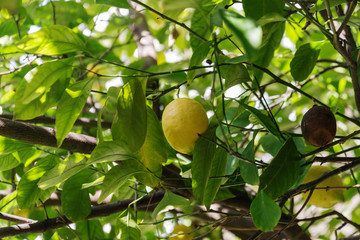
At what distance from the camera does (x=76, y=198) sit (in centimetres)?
86

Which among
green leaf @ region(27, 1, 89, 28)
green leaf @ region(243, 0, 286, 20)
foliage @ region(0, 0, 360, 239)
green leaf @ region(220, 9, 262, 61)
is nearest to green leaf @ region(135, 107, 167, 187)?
foliage @ region(0, 0, 360, 239)

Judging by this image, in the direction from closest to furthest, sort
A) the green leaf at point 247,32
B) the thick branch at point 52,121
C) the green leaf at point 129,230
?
the green leaf at point 247,32 < the green leaf at point 129,230 < the thick branch at point 52,121

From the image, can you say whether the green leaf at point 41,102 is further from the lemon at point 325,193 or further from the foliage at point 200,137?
the lemon at point 325,193

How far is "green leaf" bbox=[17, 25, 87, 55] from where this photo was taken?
0.61m

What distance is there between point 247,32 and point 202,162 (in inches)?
11.6

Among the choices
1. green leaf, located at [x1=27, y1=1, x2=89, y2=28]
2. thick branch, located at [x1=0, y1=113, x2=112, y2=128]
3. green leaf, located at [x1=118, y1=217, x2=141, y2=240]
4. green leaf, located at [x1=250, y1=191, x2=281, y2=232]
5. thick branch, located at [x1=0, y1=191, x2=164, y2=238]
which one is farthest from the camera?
green leaf, located at [x1=27, y1=1, x2=89, y2=28]

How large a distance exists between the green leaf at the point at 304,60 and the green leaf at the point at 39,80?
0.37m

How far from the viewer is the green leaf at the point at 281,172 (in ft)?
1.87

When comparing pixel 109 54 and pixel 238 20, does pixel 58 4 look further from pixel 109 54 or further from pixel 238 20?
pixel 238 20

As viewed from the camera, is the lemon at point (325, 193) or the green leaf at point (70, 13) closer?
the lemon at point (325, 193)

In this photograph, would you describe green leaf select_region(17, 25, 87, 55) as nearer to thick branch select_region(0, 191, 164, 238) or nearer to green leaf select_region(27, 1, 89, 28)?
thick branch select_region(0, 191, 164, 238)

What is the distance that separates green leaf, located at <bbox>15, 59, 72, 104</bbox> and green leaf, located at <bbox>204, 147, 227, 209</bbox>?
257mm

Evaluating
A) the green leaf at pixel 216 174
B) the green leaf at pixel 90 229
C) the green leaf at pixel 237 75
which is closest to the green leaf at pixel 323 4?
the green leaf at pixel 237 75

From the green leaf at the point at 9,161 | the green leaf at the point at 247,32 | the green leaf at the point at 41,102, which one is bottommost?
the green leaf at the point at 9,161
